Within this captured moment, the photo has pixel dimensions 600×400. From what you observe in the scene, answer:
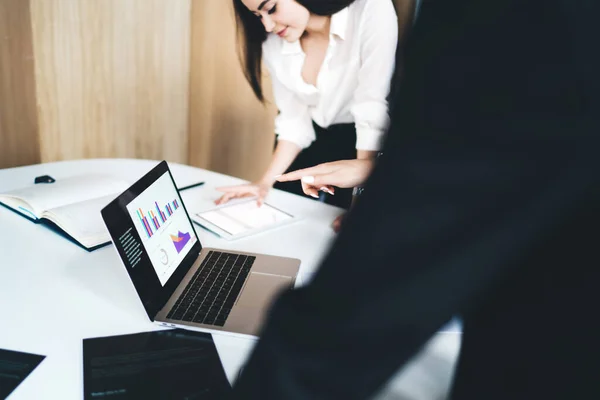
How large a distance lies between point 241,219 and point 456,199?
3.17 feet

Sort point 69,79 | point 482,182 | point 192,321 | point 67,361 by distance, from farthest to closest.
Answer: point 69,79 → point 192,321 → point 67,361 → point 482,182

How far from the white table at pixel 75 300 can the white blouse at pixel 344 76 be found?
0.88 feet

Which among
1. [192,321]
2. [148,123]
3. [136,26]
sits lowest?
[148,123]

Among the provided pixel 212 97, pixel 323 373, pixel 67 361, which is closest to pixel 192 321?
pixel 67 361

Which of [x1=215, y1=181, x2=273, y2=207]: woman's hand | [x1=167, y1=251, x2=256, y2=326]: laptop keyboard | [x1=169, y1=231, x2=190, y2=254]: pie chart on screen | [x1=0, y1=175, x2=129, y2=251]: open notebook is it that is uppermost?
[x1=169, y1=231, x2=190, y2=254]: pie chart on screen

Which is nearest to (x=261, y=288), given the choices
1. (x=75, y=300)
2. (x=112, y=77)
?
(x=75, y=300)

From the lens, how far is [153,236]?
2.84 ft

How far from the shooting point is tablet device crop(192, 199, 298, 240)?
1.15 meters

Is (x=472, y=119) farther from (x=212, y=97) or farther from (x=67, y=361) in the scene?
(x=212, y=97)

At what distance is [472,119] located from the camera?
284 millimetres

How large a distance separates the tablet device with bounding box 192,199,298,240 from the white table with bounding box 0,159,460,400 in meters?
0.02

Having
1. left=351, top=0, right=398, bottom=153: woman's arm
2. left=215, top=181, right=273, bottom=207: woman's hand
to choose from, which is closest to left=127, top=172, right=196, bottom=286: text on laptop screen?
left=215, top=181, right=273, bottom=207: woman's hand

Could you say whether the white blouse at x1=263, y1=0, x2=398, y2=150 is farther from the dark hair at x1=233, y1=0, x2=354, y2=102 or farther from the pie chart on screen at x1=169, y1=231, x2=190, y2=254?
the pie chart on screen at x1=169, y1=231, x2=190, y2=254

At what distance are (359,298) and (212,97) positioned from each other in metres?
1.80
